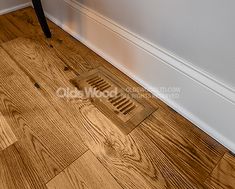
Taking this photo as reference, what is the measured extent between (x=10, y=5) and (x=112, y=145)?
5.09 ft

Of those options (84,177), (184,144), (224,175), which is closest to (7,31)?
(84,177)

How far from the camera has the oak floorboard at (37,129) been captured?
781mm

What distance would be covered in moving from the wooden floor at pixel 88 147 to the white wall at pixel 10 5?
2.80ft

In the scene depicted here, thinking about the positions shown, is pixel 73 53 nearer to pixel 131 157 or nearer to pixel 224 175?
pixel 131 157

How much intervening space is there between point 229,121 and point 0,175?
0.83 meters

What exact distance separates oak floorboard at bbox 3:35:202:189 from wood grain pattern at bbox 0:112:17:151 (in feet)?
0.68

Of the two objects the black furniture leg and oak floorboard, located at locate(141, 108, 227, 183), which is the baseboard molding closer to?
the black furniture leg

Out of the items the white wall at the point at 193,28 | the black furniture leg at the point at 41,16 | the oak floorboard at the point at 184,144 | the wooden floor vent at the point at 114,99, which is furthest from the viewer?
the black furniture leg at the point at 41,16

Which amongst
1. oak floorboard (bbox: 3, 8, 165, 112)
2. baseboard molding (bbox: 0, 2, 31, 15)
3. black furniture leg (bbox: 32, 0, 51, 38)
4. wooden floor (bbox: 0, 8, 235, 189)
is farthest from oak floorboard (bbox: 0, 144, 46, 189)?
baseboard molding (bbox: 0, 2, 31, 15)

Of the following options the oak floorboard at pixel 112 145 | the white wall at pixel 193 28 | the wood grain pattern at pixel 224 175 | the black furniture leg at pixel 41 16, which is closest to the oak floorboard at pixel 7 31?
the black furniture leg at pixel 41 16

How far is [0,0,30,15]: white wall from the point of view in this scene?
5.60 ft

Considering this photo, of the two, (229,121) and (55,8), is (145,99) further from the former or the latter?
(55,8)

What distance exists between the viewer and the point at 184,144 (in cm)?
83

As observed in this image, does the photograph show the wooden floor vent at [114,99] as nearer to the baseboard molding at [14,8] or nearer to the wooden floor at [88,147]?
the wooden floor at [88,147]
